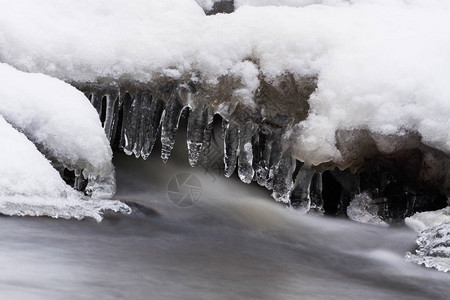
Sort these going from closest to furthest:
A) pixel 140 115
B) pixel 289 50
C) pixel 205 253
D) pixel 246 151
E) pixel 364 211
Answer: pixel 205 253 → pixel 289 50 → pixel 246 151 → pixel 140 115 → pixel 364 211

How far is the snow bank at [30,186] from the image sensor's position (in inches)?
98.1

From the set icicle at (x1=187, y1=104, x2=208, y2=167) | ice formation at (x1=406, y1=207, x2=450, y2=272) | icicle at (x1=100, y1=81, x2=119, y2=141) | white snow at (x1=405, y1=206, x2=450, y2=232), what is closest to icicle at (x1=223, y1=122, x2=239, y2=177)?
icicle at (x1=187, y1=104, x2=208, y2=167)

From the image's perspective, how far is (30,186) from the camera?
8.33ft

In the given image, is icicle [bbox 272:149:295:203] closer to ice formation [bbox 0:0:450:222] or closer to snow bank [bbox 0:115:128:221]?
ice formation [bbox 0:0:450:222]

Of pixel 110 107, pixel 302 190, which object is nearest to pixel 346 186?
pixel 302 190

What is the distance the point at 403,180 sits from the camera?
10.7 ft

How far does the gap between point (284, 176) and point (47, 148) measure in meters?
1.06

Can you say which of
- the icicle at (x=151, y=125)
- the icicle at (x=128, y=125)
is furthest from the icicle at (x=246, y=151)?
the icicle at (x=128, y=125)

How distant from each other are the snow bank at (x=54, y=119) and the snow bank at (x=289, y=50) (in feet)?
1.03

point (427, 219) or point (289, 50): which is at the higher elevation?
point (289, 50)


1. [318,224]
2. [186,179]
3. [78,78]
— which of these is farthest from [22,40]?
[318,224]

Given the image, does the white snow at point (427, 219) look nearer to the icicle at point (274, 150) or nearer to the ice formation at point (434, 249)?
the ice formation at point (434, 249)

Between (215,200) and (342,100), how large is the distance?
894 millimetres

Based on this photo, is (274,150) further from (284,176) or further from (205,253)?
(205,253)
